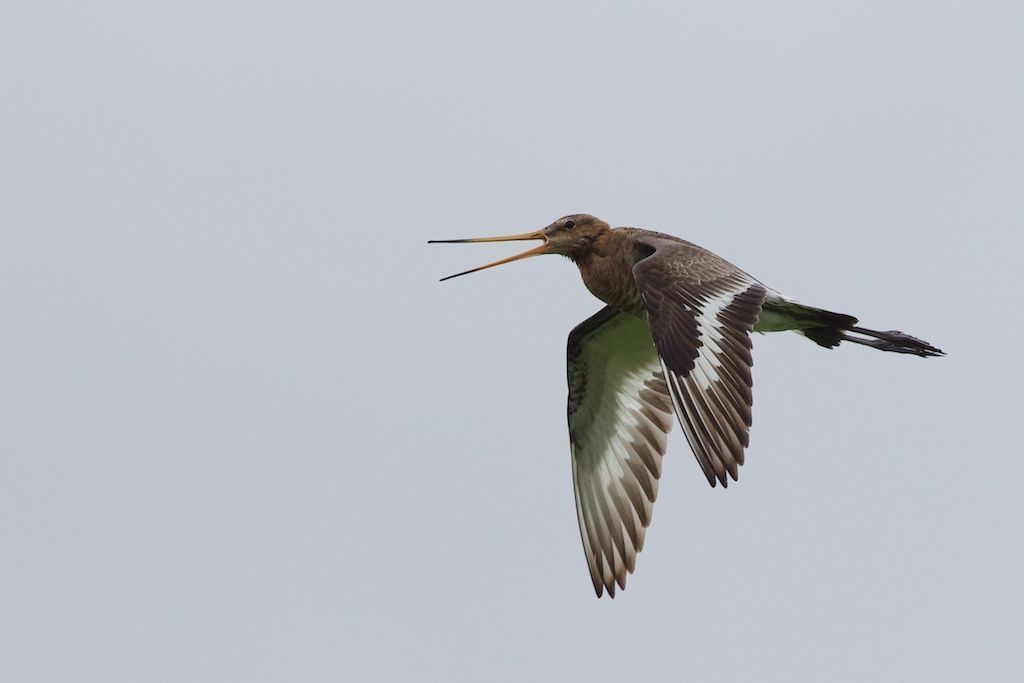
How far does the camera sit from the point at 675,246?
1362 cm

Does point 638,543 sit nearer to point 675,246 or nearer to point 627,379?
point 627,379

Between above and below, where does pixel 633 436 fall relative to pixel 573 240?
below

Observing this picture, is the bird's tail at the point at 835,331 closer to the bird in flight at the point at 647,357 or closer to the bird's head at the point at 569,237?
the bird in flight at the point at 647,357

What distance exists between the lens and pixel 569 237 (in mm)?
14758

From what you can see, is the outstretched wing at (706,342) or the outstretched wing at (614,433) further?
the outstretched wing at (614,433)

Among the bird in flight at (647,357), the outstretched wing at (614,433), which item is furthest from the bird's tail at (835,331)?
the outstretched wing at (614,433)

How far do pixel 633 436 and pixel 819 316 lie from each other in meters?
2.28

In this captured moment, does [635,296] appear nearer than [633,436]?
Yes

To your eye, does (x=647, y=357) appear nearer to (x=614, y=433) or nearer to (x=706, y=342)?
(x=614, y=433)

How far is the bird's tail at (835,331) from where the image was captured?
13.9 m

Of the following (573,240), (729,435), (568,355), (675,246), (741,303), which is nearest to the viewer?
(729,435)

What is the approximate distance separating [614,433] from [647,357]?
2.42ft

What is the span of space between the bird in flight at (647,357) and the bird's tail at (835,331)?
0.01 m

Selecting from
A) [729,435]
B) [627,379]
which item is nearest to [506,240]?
[627,379]
